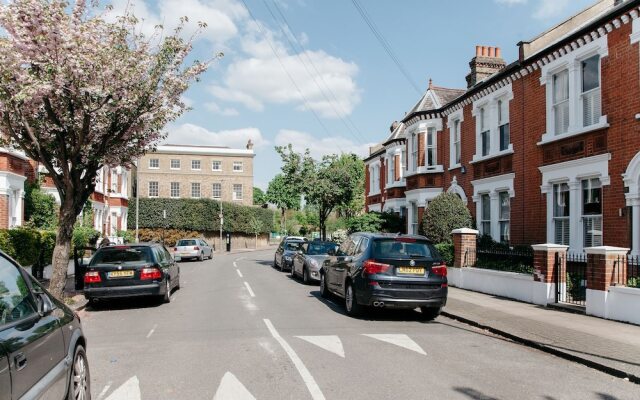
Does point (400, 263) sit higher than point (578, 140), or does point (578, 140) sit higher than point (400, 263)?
point (578, 140)

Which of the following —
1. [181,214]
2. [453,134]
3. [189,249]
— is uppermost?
[453,134]

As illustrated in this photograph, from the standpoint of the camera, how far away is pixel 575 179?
14.7 metres

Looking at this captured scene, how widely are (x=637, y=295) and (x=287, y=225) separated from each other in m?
A: 94.5

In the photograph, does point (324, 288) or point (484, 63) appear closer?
point (324, 288)

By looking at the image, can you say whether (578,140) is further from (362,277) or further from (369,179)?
(369,179)

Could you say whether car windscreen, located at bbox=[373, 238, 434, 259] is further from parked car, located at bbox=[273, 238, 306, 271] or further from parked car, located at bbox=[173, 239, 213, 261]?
parked car, located at bbox=[173, 239, 213, 261]

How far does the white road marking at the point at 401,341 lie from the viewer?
25.6 feet

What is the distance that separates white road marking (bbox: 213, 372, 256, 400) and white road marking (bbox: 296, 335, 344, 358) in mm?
1811

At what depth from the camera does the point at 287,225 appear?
10331 centimetres

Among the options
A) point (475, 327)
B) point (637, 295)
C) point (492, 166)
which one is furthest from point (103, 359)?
point (492, 166)

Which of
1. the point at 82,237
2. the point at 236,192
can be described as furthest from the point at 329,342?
the point at 236,192

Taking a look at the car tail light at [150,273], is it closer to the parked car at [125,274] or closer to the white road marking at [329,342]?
the parked car at [125,274]

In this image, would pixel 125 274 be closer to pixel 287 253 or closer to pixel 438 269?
pixel 438 269

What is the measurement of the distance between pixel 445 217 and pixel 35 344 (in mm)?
16413
